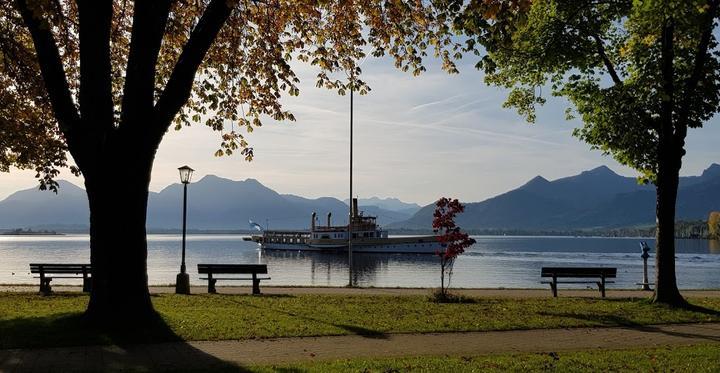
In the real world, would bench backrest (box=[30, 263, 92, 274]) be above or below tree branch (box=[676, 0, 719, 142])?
below

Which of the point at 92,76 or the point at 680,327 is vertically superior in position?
the point at 92,76

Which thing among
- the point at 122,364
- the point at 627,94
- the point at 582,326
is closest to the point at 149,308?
the point at 122,364

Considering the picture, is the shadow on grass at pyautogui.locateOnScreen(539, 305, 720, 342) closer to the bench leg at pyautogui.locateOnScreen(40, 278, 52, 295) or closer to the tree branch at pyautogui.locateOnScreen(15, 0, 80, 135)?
the tree branch at pyautogui.locateOnScreen(15, 0, 80, 135)

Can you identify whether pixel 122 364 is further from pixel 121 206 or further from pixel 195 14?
pixel 195 14

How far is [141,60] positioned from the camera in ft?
38.2

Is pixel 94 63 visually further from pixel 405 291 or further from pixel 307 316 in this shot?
pixel 405 291

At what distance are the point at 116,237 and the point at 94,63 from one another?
331cm

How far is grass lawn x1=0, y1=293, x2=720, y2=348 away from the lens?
11.1 m

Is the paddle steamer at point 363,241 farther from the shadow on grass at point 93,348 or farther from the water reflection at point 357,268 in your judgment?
the shadow on grass at point 93,348

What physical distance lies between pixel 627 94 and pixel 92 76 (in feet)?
43.8

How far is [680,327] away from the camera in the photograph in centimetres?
1328

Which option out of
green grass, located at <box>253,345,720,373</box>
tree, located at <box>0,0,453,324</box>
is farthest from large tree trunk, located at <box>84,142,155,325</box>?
green grass, located at <box>253,345,720,373</box>

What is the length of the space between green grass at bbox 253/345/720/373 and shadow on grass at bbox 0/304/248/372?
1.29 meters

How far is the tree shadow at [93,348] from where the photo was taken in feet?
28.3
